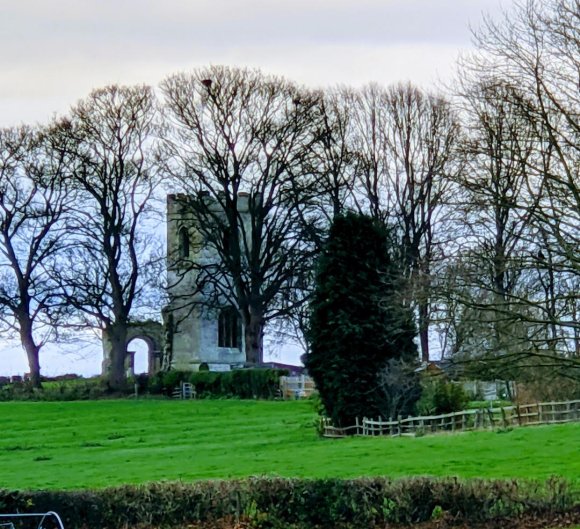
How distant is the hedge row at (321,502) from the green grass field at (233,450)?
10.3 feet

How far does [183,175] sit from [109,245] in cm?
485

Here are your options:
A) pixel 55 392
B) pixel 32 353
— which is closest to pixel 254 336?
pixel 55 392

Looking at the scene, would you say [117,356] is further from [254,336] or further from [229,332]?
[229,332]

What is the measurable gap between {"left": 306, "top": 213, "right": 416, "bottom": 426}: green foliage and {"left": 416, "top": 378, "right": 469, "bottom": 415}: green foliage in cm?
123

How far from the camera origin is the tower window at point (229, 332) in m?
62.8

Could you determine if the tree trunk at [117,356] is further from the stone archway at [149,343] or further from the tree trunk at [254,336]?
the stone archway at [149,343]

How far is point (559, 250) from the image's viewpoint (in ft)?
59.7

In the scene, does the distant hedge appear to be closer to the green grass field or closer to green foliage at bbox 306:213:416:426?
the green grass field

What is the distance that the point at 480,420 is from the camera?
33.1 metres

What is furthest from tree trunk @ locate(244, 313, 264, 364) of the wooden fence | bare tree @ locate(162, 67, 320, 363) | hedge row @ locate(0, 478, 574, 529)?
hedge row @ locate(0, 478, 574, 529)

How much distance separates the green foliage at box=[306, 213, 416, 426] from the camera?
113 ft

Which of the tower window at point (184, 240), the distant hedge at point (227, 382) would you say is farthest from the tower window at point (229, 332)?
the distant hedge at point (227, 382)

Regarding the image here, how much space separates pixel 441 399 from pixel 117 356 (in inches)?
921

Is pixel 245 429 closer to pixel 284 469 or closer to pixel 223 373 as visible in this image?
pixel 284 469
